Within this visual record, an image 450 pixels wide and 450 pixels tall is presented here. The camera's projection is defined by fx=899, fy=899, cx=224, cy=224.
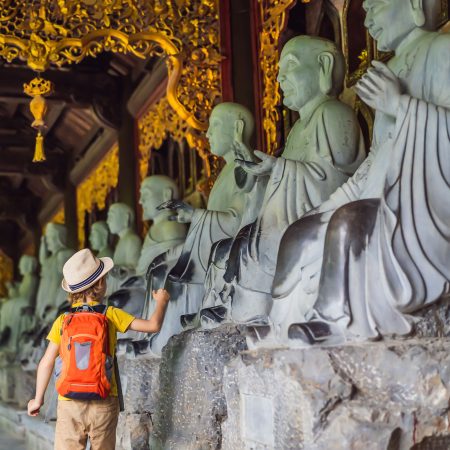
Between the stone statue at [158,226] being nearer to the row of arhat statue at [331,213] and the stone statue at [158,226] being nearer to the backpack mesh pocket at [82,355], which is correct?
the row of arhat statue at [331,213]

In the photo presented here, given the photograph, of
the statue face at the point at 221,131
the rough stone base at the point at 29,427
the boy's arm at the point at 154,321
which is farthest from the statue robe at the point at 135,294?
the boy's arm at the point at 154,321

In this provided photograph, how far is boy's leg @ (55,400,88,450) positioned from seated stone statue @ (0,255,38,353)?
6722 mm

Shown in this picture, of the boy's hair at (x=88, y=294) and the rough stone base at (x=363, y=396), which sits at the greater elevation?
the boy's hair at (x=88, y=294)

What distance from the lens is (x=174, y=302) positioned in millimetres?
4855

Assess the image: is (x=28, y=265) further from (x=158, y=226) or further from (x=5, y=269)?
(x=5, y=269)

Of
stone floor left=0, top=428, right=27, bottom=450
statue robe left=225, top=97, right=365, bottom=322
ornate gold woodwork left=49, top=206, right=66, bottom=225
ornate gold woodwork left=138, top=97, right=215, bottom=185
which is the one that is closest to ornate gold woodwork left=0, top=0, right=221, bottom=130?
ornate gold woodwork left=138, top=97, right=215, bottom=185

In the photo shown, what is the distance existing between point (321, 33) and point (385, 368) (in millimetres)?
4270

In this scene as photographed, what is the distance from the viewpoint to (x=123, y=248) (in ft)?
23.9

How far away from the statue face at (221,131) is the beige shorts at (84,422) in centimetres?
206

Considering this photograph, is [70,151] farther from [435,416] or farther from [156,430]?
[435,416]

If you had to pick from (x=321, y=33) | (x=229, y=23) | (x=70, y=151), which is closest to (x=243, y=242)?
(x=321, y=33)

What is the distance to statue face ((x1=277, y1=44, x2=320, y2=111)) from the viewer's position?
4.04 m

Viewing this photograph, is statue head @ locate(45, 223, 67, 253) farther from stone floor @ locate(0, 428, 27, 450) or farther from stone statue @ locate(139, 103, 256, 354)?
stone statue @ locate(139, 103, 256, 354)

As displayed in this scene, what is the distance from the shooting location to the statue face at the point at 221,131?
4.89 meters
